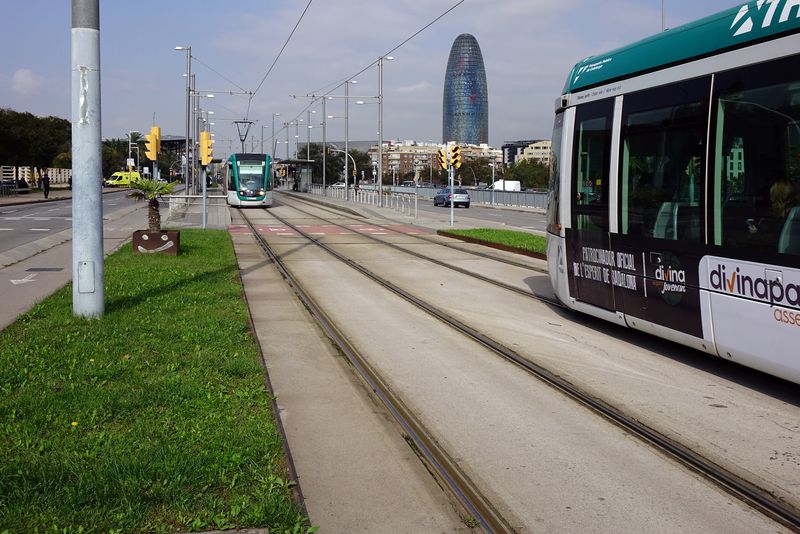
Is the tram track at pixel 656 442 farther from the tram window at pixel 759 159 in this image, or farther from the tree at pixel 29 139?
the tree at pixel 29 139

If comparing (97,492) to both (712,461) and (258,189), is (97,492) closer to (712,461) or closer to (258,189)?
(712,461)

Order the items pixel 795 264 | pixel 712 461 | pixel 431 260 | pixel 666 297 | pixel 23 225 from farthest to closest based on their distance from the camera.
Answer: pixel 23 225, pixel 431 260, pixel 666 297, pixel 795 264, pixel 712 461

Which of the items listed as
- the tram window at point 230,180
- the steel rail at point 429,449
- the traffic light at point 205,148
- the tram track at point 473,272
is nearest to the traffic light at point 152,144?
the traffic light at point 205,148

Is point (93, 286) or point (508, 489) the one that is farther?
point (93, 286)

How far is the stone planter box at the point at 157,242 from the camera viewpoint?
60.9 feet

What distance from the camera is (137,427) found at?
5773mm

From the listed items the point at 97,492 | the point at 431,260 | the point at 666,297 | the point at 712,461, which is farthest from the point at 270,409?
the point at 431,260

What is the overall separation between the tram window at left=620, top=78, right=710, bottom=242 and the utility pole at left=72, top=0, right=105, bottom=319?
597 cm

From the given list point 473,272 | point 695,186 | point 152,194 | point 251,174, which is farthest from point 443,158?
point 695,186

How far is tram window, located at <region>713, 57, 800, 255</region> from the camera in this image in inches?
258

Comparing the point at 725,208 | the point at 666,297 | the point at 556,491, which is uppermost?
the point at 725,208

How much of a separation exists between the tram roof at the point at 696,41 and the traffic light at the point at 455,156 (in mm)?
22228

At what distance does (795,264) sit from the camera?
6.40m

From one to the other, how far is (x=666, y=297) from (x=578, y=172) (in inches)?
97.1
